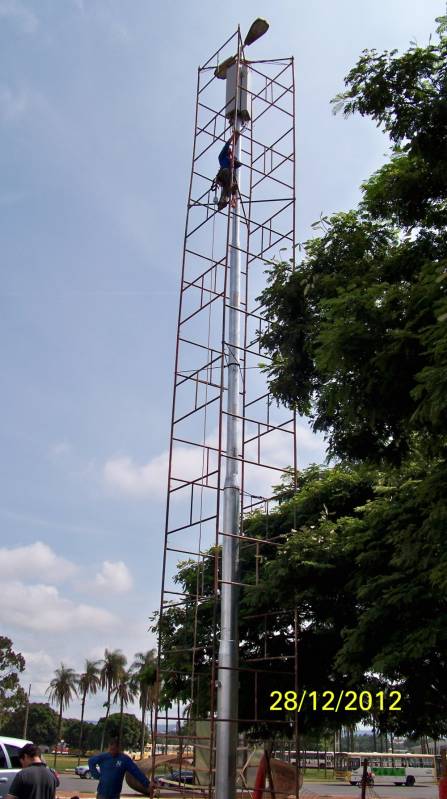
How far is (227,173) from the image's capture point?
15.4 metres

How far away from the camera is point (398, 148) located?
9.71m

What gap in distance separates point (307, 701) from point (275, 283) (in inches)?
349

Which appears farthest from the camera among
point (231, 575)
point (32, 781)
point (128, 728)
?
point (128, 728)

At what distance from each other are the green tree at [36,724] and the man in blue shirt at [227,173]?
7646 cm

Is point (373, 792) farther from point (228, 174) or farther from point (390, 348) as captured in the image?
point (390, 348)

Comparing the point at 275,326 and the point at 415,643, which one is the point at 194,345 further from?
the point at 415,643

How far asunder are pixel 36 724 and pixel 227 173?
8135 centimetres

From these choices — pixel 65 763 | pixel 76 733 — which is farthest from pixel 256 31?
pixel 76 733

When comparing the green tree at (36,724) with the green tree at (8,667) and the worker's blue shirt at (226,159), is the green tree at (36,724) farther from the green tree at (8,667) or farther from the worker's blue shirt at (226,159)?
the worker's blue shirt at (226,159)

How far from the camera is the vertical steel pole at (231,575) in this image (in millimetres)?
11297

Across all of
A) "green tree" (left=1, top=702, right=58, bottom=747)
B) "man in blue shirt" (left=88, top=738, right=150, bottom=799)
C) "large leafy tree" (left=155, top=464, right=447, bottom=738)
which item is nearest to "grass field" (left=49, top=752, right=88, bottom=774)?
"green tree" (left=1, top=702, right=58, bottom=747)

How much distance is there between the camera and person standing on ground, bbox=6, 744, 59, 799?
22.0ft

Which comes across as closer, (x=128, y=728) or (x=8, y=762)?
(x=8, y=762)

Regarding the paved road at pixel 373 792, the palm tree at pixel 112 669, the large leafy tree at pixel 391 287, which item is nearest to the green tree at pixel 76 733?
the palm tree at pixel 112 669
